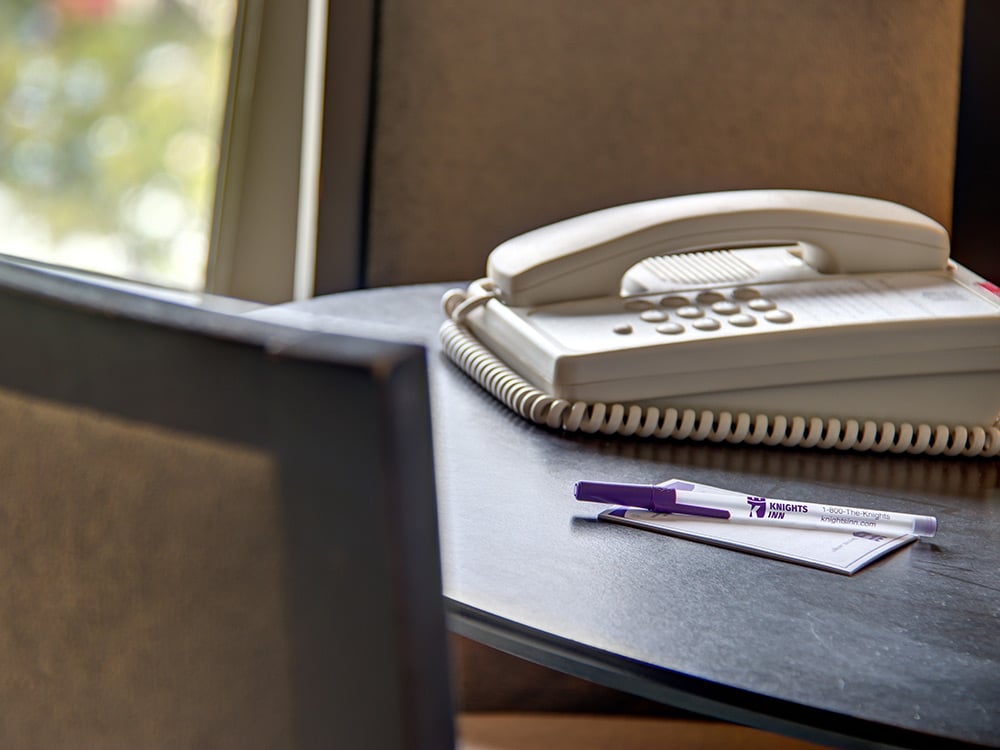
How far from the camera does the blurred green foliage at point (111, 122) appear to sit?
1923 millimetres

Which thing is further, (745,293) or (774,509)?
(745,293)

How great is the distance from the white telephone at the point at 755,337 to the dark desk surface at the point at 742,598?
31 millimetres

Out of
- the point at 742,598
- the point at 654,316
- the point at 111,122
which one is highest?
the point at 111,122

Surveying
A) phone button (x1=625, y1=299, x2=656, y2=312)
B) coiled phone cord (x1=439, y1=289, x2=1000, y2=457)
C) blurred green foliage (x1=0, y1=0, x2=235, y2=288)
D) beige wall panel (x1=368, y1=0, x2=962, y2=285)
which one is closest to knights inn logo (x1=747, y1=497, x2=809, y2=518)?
coiled phone cord (x1=439, y1=289, x2=1000, y2=457)

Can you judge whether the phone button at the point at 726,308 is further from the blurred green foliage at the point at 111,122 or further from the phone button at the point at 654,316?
the blurred green foliage at the point at 111,122

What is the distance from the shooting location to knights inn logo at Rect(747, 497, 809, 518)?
0.63m

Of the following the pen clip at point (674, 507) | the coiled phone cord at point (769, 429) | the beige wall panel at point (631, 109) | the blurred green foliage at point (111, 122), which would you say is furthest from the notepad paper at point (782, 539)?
the blurred green foliage at point (111, 122)

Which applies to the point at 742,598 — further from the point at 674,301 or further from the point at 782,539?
the point at 674,301

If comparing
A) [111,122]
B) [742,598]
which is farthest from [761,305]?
[111,122]

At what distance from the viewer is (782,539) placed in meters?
0.61

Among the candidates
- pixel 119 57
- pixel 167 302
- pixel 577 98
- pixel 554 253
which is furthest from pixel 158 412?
pixel 119 57

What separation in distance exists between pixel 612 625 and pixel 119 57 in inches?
68.4

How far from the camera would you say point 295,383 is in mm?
261

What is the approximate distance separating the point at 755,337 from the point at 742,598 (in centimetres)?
27
